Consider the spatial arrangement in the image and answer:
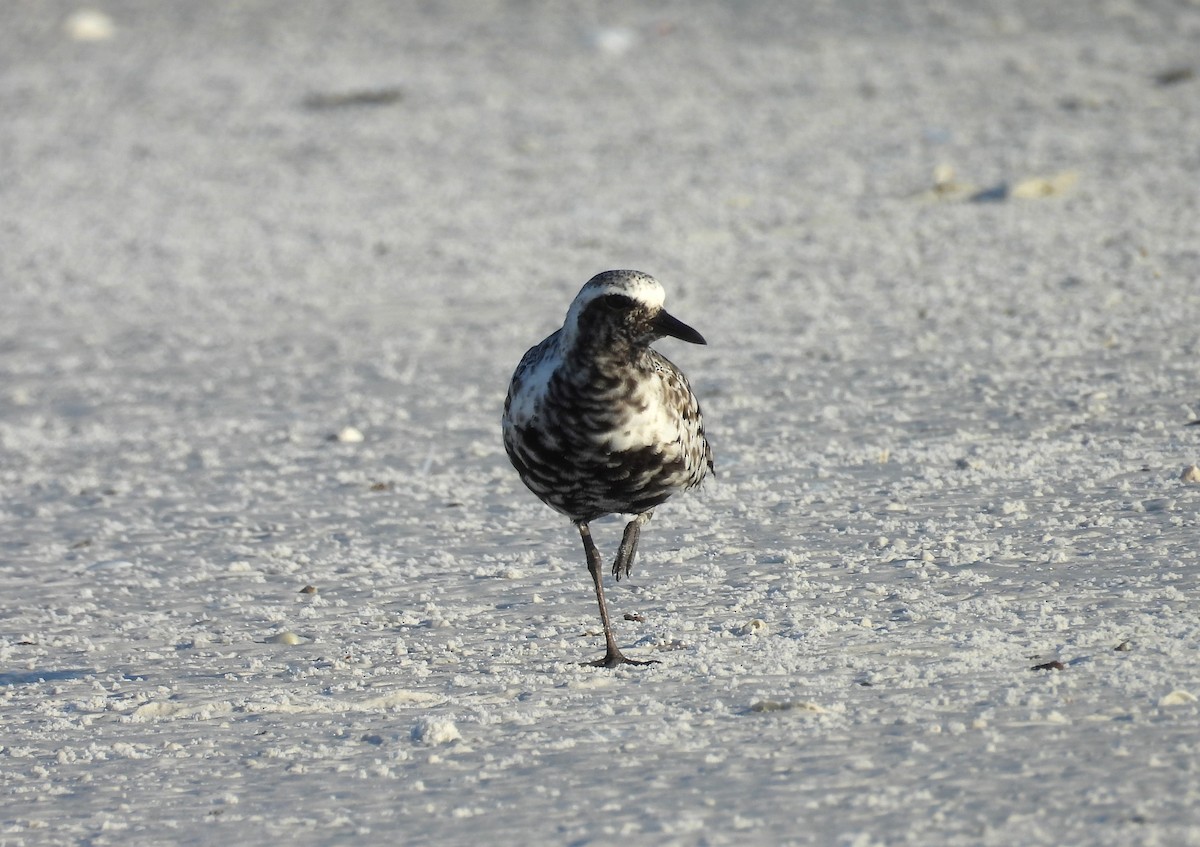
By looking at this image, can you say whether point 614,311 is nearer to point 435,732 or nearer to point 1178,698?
point 435,732

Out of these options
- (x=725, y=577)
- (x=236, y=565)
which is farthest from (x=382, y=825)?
(x=236, y=565)

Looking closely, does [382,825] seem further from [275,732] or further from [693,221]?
[693,221]

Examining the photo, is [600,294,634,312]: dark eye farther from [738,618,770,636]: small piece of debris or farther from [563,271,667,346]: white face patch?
[738,618,770,636]: small piece of debris

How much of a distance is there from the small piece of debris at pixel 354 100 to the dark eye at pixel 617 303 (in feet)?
39.4

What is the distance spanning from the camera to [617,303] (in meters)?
4.93

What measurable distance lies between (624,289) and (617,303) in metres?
0.05

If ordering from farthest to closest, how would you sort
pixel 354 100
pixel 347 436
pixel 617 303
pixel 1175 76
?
pixel 354 100
pixel 1175 76
pixel 347 436
pixel 617 303

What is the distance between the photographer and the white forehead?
4.92m

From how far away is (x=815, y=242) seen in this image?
10734mm

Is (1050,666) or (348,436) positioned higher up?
(348,436)

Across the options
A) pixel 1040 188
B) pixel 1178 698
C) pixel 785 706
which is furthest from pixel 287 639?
pixel 1040 188

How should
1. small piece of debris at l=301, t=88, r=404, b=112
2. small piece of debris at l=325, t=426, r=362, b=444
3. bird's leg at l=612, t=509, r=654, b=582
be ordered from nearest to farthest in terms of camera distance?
bird's leg at l=612, t=509, r=654, b=582
small piece of debris at l=325, t=426, r=362, b=444
small piece of debris at l=301, t=88, r=404, b=112

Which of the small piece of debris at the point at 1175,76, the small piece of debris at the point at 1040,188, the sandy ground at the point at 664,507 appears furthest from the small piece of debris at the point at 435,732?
A: the small piece of debris at the point at 1175,76

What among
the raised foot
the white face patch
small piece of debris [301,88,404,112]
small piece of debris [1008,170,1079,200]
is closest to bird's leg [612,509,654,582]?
the raised foot
